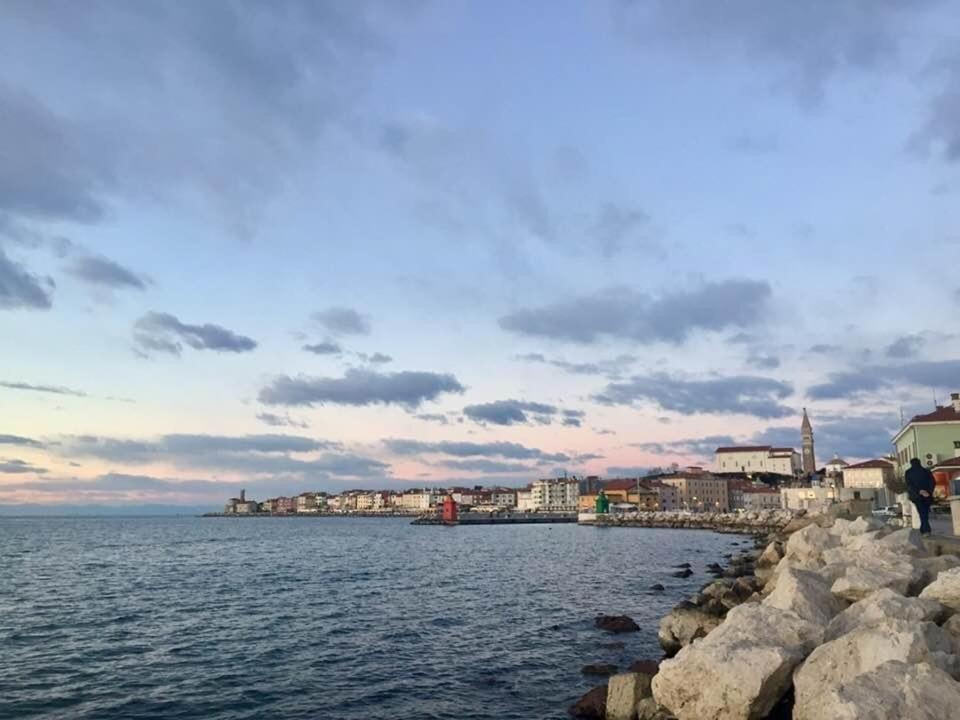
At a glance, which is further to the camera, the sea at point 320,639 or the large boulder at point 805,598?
the sea at point 320,639

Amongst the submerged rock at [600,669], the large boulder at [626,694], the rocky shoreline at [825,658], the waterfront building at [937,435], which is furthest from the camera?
the waterfront building at [937,435]

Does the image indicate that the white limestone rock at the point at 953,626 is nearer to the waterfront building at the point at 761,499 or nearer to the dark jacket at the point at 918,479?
the dark jacket at the point at 918,479

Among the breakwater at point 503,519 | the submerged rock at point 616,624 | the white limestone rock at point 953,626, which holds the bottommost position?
the breakwater at point 503,519

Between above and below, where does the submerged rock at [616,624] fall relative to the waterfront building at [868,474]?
below

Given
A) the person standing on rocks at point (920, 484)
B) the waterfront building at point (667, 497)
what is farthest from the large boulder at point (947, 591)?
the waterfront building at point (667, 497)

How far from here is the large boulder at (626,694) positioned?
15.8m

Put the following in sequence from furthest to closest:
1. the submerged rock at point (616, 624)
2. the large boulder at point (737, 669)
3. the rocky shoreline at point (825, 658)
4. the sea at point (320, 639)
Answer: the submerged rock at point (616, 624) < the sea at point (320, 639) < the large boulder at point (737, 669) < the rocky shoreline at point (825, 658)

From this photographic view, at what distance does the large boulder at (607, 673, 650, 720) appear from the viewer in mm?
15796

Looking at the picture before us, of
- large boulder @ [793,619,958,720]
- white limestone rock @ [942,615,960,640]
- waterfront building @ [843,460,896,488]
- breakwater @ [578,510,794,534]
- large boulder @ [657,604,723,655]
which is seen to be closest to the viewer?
large boulder @ [793,619,958,720]

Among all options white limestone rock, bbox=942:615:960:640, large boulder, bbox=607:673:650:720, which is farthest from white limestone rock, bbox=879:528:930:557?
large boulder, bbox=607:673:650:720

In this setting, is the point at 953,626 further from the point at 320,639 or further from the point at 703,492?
the point at 703,492

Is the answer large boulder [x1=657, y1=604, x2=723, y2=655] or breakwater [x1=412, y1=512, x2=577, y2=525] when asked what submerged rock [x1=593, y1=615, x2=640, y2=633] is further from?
breakwater [x1=412, y1=512, x2=577, y2=525]

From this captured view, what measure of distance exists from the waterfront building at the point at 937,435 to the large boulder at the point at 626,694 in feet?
168

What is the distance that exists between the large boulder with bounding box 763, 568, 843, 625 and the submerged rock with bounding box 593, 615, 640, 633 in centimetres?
1214
